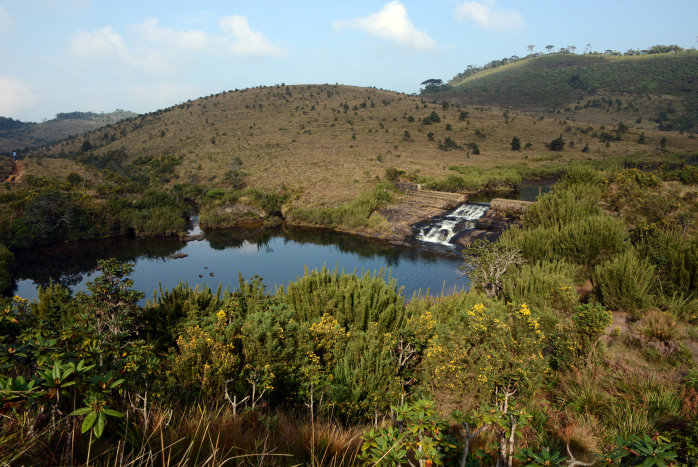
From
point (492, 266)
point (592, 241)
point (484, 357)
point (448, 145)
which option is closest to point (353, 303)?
point (484, 357)

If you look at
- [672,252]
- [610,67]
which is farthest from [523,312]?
[610,67]

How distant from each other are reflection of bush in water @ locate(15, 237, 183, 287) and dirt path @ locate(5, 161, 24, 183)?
14256 mm

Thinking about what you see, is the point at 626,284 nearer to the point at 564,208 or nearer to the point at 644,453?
the point at 564,208

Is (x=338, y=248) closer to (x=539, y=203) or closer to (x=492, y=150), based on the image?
(x=539, y=203)

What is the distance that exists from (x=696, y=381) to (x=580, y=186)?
1510cm

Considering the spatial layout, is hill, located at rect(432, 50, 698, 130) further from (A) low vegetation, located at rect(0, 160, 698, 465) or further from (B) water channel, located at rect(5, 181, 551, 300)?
(A) low vegetation, located at rect(0, 160, 698, 465)

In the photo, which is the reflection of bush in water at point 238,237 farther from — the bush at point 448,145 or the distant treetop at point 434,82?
the distant treetop at point 434,82

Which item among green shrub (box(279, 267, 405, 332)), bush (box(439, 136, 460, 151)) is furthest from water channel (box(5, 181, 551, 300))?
bush (box(439, 136, 460, 151))

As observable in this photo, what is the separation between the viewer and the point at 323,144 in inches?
2061

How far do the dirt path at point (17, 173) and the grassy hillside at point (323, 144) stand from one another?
0.84m

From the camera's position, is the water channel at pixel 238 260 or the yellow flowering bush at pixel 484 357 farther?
the water channel at pixel 238 260

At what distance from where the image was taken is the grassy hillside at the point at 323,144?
132 ft

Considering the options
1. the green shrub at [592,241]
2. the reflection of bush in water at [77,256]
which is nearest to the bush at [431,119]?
the reflection of bush in water at [77,256]

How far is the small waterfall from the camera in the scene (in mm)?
24719
